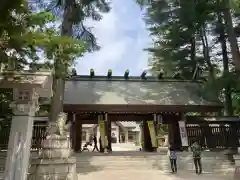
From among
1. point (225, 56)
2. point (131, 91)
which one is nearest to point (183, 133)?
point (131, 91)

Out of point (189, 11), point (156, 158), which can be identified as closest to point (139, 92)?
point (156, 158)

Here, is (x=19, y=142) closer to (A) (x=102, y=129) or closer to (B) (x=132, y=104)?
(B) (x=132, y=104)

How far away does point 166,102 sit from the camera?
13.2m

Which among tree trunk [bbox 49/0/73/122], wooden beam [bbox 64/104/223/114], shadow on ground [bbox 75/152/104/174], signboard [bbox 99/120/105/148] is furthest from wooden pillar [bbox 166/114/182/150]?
tree trunk [bbox 49/0/73/122]

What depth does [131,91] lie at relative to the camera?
1481 cm

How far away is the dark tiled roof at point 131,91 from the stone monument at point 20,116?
7362 mm

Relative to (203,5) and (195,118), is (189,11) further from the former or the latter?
(195,118)

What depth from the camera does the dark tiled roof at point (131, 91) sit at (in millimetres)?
13109

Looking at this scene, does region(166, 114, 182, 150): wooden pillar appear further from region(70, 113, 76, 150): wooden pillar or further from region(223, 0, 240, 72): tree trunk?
region(70, 113, 76, 150): wooden pillar

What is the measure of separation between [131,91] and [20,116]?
10290 mm

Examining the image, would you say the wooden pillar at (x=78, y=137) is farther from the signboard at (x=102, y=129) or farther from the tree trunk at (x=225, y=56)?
the tree trunk at (x=225, y=56)

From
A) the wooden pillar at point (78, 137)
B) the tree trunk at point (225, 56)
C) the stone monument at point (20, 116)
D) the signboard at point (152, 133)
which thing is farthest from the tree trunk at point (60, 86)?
the tree trunk at point (225, 56)

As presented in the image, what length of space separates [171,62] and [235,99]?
503 centimetres

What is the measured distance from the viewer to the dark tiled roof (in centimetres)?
1311
